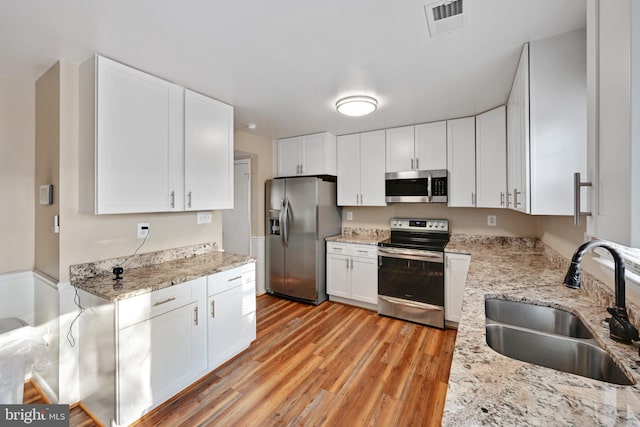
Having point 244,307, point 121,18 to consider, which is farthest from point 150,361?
point 121,18

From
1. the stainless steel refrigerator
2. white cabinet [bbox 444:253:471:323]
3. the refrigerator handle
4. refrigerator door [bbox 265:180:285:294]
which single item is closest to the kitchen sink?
white cabinet [bbox 444:253:471:323]

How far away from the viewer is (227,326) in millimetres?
2283

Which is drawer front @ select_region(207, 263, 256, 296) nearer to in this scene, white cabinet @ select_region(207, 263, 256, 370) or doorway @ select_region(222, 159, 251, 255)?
white cabinet @ select_region(207, 263, 256, 370)

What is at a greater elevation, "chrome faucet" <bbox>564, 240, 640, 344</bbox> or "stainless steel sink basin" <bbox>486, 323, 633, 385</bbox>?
"chrome faucet" <bbox>564, 240, 640, 344</bbox>

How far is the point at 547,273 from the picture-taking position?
6.44ft

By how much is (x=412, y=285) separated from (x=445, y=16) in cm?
254

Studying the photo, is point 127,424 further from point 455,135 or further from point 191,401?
point 455,135

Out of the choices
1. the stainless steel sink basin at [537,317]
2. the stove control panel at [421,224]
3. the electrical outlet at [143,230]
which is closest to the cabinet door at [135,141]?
the electrical outlet at [143,230]

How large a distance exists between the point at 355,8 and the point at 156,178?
1717mm

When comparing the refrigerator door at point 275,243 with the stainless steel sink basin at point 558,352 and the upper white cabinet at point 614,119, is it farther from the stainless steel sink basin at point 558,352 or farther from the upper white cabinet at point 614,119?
the upper white cabinet at point 614,119

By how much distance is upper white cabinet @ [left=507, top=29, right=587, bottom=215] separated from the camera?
55.8 inches

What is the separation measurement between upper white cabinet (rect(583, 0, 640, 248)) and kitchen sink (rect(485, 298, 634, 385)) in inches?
22.3

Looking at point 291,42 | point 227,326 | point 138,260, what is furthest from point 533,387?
point 138,260
